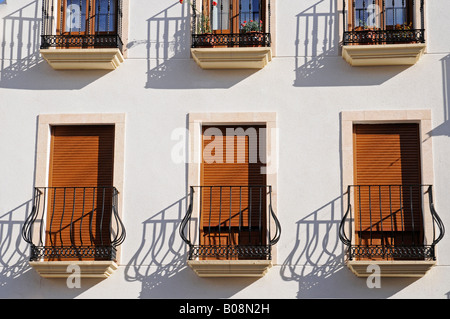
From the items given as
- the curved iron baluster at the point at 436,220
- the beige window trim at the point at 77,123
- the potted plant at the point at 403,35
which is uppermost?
the potted plant at the point at 403,35

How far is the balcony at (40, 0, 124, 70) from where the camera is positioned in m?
13.2

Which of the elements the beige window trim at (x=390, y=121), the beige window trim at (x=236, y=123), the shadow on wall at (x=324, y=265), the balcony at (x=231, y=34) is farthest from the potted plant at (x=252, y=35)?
the shadow on wall at (x=324, y=265)

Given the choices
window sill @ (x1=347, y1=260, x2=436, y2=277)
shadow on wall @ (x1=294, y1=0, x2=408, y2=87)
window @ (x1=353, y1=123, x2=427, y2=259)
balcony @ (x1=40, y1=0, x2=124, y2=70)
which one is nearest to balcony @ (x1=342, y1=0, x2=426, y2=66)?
shadow on wall @ (x1=294, y1=0, x2=408, y2=87)

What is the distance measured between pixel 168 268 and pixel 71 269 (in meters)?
1.30

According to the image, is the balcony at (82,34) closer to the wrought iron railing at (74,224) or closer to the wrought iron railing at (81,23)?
the wrought iron railing at (81,23)

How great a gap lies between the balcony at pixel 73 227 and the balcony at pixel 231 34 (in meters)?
2.36

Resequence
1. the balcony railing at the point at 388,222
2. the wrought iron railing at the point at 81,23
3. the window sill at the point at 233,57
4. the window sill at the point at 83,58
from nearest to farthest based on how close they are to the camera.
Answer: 1. the balcony railing at the point at 388,222
2. the window sill at the point at 233,57
3. the window sill at the point at 83,58
4. the wrought iron railing at the point at 81,23

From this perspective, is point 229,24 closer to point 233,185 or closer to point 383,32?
point 383,32

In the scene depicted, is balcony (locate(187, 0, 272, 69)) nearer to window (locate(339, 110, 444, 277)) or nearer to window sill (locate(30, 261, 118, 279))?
window (locate(339, 110, 444, 277))

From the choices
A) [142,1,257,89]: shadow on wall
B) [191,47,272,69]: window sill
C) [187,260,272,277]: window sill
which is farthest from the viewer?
[142,1,257,89]: shadow on wall

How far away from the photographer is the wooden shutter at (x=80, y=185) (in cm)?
1305

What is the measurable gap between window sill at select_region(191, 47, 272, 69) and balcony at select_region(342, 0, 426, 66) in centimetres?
114

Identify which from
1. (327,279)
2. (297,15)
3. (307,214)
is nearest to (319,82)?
(297,15)

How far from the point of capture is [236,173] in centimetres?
1319
